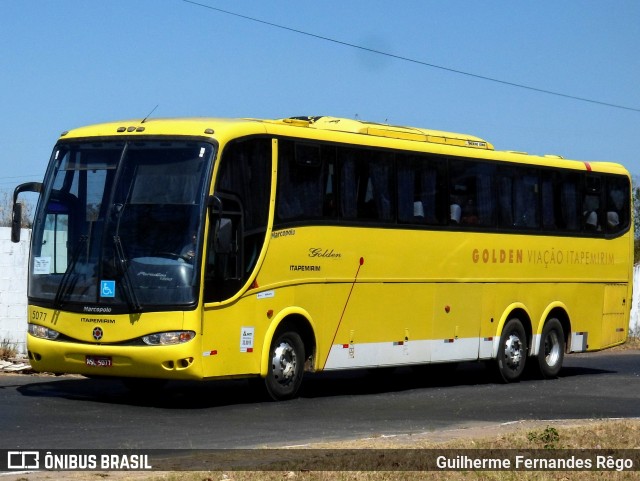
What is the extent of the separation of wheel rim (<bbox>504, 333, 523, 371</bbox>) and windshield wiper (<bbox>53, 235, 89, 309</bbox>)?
8948 millimetres

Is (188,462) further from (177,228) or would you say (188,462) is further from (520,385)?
(520,385)

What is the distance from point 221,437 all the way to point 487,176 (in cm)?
1003

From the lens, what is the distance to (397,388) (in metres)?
21.7

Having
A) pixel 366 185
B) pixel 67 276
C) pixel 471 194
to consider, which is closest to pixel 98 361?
pixel 67 276

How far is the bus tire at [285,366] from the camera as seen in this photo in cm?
1764

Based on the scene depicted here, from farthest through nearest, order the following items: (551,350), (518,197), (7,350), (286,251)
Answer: (551,350), (518,197), (7,350), (286,251)

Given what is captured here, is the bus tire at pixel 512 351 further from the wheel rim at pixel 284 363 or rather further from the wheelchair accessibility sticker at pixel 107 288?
the wheelchair accessibility sticker at pixel 107 288

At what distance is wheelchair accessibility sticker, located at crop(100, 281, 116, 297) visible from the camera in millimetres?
16328

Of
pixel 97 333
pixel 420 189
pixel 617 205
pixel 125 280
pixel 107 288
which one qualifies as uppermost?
pixel 420 189

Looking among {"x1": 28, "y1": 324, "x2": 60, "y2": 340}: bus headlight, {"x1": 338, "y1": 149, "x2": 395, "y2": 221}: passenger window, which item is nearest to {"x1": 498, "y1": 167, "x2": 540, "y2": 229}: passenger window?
{"x1": 338, "y1": 149, "x2": 395, "y2": 221}: passenger window

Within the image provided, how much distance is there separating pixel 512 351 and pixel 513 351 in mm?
38

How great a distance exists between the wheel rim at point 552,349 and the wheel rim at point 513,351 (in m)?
1.10

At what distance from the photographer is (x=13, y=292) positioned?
73.0 feet

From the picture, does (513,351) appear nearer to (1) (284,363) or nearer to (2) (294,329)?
(2) (294,329)
